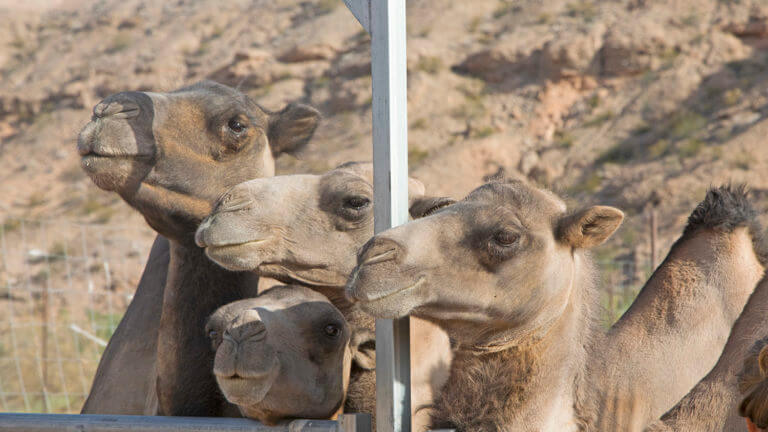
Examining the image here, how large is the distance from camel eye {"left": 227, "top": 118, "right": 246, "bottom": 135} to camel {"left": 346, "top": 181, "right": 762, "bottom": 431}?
4.97ft

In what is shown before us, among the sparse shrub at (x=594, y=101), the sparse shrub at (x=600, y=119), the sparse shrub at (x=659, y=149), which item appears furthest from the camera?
the sparse shrub at (x=594, y=101)

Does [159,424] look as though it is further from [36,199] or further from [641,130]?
[36,199]

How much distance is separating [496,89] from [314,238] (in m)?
23.8

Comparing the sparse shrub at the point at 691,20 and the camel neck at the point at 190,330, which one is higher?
the sparse shrub at the point at 691,20

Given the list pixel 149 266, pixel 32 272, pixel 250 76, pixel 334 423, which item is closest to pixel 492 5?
pixel 250 76

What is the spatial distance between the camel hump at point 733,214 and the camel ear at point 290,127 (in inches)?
76.3

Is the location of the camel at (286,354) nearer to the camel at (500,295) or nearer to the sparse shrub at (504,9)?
the camel at (500,295)

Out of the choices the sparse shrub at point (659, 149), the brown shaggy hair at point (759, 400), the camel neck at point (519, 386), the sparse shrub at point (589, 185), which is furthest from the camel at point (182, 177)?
the sparse shrub at point (659, 149)

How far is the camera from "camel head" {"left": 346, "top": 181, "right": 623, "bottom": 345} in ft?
9.02

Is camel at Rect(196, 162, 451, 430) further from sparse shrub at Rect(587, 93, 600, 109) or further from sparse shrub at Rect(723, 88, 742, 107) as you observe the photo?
sparse shrub at Rect(587, 93, 600, 109)

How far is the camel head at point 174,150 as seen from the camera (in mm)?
3898

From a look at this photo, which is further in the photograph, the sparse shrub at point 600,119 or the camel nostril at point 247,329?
the sparse shrub at point 600,119

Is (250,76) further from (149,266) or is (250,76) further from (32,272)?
(149,266)

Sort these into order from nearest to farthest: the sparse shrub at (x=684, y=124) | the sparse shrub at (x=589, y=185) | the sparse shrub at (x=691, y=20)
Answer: the sparse shrub at (x=589, y=185) → the sparse shrub at (x=684, y=124) → the sparse shrub at (x=691, y=20)
